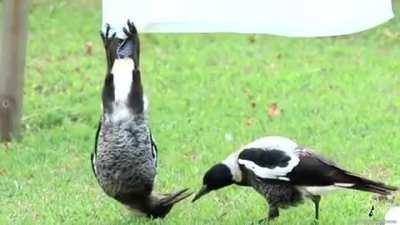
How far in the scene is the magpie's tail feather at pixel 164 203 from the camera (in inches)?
210


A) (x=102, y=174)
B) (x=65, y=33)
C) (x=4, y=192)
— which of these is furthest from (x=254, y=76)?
(x=102, y=174)

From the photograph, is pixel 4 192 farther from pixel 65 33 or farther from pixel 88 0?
pixel 88 0

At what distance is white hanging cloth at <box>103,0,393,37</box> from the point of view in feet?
13.5

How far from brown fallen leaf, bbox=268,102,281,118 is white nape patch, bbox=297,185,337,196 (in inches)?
106

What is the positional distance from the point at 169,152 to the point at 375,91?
2277 millimetres

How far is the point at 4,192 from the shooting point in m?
6.00

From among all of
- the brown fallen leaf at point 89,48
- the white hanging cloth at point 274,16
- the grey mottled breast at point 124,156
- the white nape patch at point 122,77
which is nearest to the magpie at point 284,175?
the grey mottled breast at point 124,156

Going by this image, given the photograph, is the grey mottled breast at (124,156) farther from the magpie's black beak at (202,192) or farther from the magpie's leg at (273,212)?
the magpie's leg at (273,212)

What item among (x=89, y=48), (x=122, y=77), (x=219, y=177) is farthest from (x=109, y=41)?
(x=89, y=48)

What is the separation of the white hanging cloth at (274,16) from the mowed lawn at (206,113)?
1452mm

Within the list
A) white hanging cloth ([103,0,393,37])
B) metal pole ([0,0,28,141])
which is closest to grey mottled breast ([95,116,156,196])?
white hanging cloth ([103,0,393,37])

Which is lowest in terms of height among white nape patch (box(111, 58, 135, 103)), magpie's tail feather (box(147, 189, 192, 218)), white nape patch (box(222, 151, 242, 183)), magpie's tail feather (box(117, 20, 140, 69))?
magpie's tail feather (box(147, 189, 192, 218))

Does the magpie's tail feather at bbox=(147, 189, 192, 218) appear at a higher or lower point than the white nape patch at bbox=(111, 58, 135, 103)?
lower

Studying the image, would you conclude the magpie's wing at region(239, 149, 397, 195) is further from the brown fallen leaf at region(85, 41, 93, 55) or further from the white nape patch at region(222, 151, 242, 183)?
the brown fallen leaf at region(85, 41, 93, 55)
